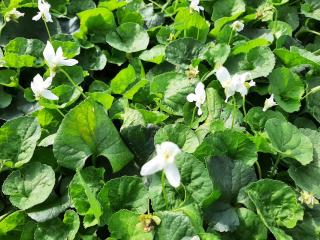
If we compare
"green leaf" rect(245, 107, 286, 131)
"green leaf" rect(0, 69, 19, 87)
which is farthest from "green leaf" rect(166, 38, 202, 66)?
"green leaf" rect(0, 69, 19, 87)

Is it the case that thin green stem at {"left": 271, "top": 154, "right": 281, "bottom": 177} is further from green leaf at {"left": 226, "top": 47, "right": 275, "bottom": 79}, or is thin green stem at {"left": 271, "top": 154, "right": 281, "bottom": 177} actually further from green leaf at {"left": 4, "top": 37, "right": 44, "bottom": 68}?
green leaf at {"left": 4, "top": 37, "right": 44, "bottom": 68}

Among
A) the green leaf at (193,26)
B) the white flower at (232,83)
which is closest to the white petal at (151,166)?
the white flower at (232,83)

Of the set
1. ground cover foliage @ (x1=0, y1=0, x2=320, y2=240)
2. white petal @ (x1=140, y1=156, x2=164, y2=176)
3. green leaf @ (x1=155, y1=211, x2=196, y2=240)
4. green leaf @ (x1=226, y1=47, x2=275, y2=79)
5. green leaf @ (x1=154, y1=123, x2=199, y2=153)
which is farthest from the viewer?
green leaf @ (x1=226, y1=47, x2=275, y2=79)

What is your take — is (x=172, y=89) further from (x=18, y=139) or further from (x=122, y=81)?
(x=18, y=139)

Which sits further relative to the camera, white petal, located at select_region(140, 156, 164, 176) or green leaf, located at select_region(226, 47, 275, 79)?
green leaf, located at select_region(226, 47, 275, 79)

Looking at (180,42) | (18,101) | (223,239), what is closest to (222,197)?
(223,239)

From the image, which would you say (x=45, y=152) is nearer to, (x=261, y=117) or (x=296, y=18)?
(x=261, y=117)

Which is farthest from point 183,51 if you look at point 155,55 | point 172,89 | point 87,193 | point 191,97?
point 87,193
